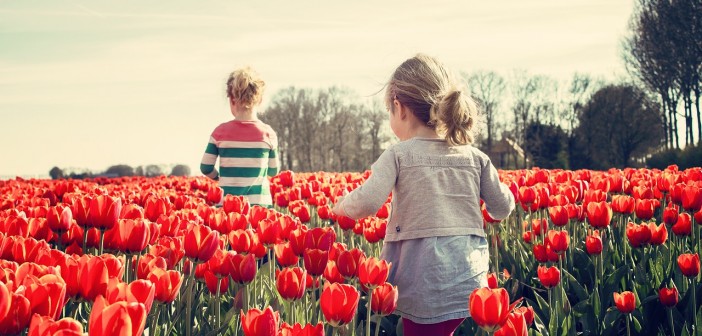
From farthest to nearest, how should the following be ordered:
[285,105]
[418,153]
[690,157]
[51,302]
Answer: [285,105]
[690,157]
[418,153]
[51,302]

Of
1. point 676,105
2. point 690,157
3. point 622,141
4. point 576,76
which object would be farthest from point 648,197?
point 576,76

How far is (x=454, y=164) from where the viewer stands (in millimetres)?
3375

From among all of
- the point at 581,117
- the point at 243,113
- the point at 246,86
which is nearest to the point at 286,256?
the point at 246,86

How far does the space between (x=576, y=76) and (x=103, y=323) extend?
54638mm

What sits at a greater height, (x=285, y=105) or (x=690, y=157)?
(x=285, y=105)

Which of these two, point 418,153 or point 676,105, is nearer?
point 418,153

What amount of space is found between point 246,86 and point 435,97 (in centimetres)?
298

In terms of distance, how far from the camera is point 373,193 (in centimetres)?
316

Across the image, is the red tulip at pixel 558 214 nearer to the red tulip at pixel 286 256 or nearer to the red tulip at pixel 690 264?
the red tulip at pixel 690 264

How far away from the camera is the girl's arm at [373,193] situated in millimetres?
3150

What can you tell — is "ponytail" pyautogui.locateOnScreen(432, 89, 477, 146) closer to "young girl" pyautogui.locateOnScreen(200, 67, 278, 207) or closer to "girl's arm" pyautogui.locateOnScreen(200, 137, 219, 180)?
"young girl" pyautogui.locateOnScreen(200, 67, 278, 207)

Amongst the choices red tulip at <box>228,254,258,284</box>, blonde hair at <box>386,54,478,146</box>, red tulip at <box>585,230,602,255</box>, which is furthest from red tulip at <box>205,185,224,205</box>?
red tulip at <box>228,254,258,284</box>

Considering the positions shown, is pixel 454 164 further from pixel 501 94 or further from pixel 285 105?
pixel 285 105

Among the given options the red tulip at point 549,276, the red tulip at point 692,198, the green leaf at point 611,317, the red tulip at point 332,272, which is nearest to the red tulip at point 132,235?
the red tulip at point 332,272
